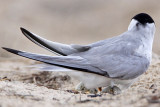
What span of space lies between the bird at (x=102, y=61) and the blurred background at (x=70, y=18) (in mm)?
5104

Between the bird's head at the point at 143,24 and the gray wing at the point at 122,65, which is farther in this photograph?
the bird's head at the point at 143,24

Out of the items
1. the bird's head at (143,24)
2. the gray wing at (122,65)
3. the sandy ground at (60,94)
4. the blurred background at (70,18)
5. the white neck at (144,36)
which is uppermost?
the blurred background at (70,18)

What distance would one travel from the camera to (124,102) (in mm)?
3584

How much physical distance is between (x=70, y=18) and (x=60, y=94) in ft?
27.4

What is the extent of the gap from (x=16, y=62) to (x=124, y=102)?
14.5 feet

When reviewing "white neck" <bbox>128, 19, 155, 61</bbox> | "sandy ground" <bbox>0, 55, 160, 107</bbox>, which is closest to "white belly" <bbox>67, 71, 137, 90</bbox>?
"sandy ground" <bbox>0, 55, 160, 107</bbox>

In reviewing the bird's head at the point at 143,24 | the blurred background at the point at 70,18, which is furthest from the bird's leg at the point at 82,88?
the blurred background at the point at 70,18

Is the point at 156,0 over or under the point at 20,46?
over

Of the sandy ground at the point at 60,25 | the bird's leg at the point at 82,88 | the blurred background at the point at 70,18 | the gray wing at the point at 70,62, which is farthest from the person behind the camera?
the blurred background at the point at 70,18

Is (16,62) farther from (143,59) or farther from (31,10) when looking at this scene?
(31,10)

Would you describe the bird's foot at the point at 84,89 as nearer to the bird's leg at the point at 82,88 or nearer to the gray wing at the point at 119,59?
the bird's leg at the point at 82,88

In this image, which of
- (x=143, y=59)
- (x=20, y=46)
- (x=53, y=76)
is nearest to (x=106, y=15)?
(x=20, y=46)

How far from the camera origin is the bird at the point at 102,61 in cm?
480

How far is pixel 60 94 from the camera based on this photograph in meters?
4.50
